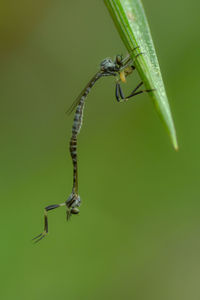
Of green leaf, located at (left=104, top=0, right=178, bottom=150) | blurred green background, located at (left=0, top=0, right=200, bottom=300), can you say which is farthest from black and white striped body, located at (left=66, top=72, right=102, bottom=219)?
blurred green background, located at (left=0, top=0, right=200, bottom=300)

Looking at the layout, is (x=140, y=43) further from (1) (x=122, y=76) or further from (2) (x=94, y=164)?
(2) (x=94, y=164)

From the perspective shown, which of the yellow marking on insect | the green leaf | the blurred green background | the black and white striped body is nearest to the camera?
the green leaf

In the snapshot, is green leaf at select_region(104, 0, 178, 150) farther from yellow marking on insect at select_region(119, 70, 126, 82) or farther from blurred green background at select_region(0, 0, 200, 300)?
blurred green background at select_region(0, 0, 200, 300)

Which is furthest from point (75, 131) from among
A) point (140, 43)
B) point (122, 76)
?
point (140, 43)

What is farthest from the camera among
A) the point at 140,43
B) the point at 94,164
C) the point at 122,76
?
the point at 94,164

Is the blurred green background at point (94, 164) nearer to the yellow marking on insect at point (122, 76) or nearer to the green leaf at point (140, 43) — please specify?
the yellow marking on insect at point (122, 76)

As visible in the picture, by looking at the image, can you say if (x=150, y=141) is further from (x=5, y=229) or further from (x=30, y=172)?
(x=5, y=229)

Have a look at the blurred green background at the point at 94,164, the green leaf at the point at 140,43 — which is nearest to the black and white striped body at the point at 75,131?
the green leaf at the point at 140,43
